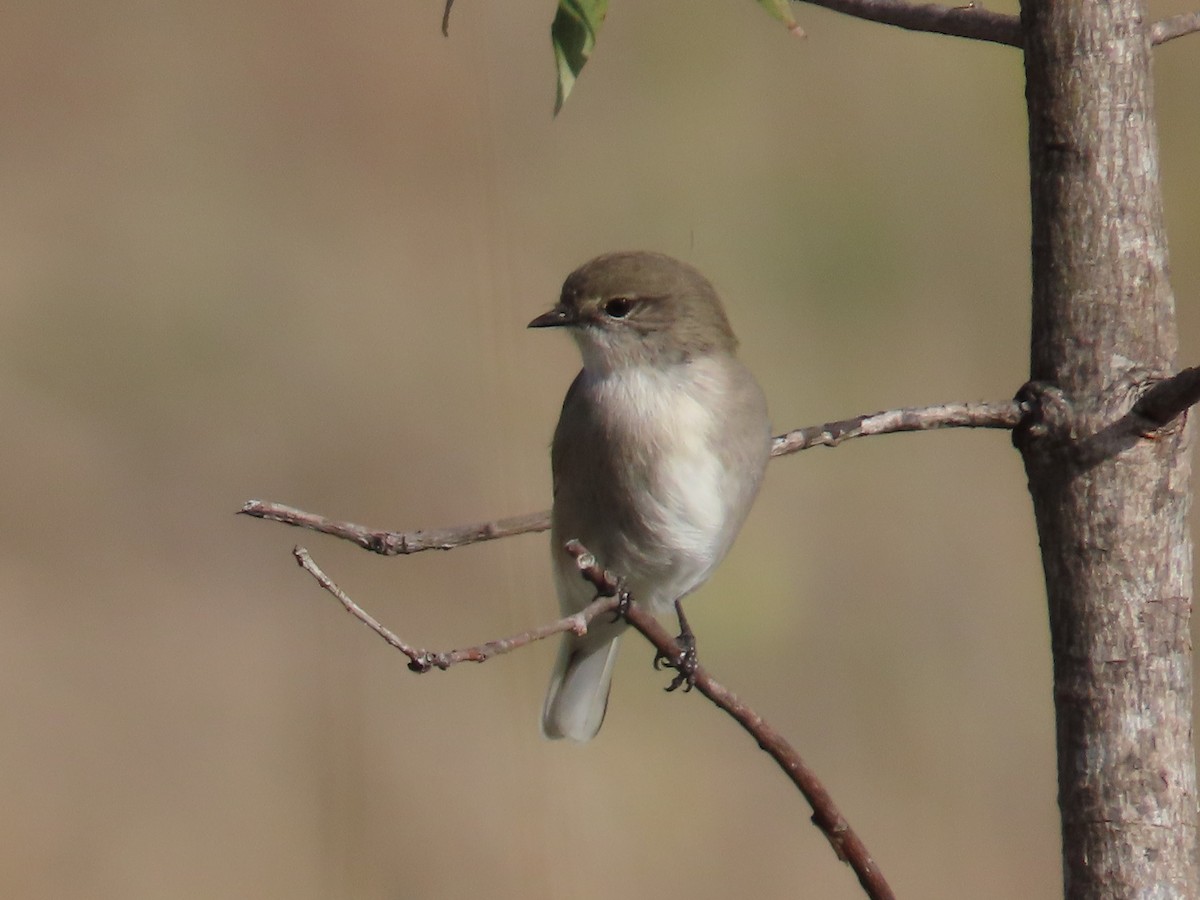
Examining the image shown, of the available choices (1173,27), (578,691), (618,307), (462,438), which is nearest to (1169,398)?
(1173,27)

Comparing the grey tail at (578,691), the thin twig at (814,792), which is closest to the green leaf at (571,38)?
the thin twig at (814,792)

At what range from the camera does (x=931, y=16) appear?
2.13 metres

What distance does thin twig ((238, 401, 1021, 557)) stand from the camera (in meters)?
1.90

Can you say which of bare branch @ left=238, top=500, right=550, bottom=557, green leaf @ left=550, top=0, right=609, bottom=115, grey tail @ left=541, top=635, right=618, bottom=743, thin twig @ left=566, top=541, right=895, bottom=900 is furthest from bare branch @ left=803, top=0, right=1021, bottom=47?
grey tail @ left=541, top=635, right=618, bottom=743

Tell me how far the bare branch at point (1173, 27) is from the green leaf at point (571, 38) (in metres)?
0.70

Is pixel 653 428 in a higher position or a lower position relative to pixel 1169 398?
lower

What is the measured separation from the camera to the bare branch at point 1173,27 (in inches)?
76.0

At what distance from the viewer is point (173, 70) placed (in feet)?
17.5

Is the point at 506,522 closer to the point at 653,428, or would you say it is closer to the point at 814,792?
the point at 814,792

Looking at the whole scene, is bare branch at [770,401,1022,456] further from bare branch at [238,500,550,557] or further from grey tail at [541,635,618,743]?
grey tail at [541,635,618,743]

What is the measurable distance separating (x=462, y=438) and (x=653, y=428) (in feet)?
7.24

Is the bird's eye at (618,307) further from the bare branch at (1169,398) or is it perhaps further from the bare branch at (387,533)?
the bare branch at (1169,398)

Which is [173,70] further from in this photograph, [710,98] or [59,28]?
[710,98]

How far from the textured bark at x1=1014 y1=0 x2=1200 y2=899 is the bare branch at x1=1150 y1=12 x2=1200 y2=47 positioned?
63mm
